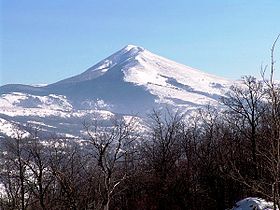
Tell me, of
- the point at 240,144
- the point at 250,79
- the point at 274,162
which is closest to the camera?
the point at 274,162

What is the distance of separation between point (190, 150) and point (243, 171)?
203 inches

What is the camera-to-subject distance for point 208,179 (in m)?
35.4

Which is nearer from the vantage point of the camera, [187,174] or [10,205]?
[10,205]

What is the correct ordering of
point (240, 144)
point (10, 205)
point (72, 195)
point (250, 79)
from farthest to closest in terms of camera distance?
point (240, 144) < point (250, 79) < point (10, 205) < point (72, 195)

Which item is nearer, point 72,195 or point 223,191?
point 72,195

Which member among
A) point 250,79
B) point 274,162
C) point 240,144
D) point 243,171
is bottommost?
point 274,162

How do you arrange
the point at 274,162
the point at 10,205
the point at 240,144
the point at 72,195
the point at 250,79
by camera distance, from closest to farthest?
the point at 274,162 < the point at 72,195 < the point at 10,205 < the point at 250,79 < the point at 240,144

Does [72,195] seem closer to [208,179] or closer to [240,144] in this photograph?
[208,179]

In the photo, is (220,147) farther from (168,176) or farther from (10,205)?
A: (10,205)

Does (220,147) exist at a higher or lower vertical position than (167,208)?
higher

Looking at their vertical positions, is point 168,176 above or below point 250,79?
below

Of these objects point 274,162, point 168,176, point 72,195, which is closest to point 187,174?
point 168,176

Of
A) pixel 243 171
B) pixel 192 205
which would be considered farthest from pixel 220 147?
pixel 192 205

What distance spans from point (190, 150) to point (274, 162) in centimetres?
3233
